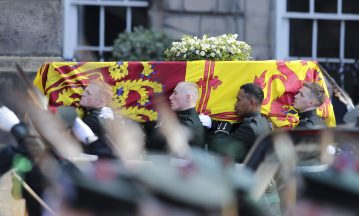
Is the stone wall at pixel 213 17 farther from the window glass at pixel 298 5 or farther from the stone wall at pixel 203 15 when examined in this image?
the window glass at pixel 298 5

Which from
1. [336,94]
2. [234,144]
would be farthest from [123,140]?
[336,94]

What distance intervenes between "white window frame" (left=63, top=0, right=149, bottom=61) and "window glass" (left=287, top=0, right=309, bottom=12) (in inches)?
69.3

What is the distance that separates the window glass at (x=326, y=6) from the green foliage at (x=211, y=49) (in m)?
3.61

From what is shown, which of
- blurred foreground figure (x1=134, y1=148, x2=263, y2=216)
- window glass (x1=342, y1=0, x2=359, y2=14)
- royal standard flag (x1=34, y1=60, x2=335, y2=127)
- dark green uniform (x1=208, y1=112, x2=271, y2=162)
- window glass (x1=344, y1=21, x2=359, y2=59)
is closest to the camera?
blurred foreground figure (x1=134, y1=148, x2=263, y2=216)

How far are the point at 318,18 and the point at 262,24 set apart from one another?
0.85 m

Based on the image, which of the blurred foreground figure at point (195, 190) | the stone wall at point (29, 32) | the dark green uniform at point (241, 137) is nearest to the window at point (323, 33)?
the stone wall at point (29, 32)

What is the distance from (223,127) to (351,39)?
492cm

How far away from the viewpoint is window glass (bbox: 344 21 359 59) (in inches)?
535

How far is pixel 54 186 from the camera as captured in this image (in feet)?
19.9

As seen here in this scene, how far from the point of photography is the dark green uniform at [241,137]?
8.77 metres

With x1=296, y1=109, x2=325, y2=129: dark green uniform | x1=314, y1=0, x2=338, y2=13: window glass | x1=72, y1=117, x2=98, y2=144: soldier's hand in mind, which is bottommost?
x1=296, y1=109, x2=325, y2=129: dark green uniform

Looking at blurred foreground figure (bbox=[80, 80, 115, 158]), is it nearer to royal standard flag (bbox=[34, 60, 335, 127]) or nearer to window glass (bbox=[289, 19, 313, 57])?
royal standard flag (bbox=[34, 60, 335, 127])

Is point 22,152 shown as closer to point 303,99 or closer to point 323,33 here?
point 303,99

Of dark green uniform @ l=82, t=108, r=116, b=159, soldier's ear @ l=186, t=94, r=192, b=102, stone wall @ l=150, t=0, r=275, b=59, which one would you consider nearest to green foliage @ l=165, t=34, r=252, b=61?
soldier's ear @ l=186, t=94, r=192, b=102
